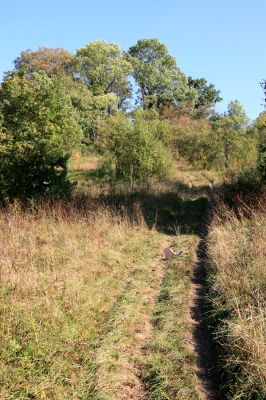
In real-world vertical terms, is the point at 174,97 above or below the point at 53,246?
above

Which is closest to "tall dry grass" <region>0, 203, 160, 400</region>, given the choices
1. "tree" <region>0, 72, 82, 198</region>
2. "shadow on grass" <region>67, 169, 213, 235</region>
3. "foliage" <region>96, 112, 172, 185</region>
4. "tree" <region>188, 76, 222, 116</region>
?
"shadow on grass" <region>67, 169, 213, 235</region>

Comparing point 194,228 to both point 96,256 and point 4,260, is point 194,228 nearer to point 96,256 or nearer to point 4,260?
point 96,256

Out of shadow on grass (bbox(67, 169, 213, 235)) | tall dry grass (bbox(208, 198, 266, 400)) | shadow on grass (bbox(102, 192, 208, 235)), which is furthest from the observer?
shadow on grass (bbox(67, 169, 213, 235))

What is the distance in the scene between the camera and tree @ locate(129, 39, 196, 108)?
53.4 meters

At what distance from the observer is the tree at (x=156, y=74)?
53406 millimetres

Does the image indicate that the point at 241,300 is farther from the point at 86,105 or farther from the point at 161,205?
the point at 86,105

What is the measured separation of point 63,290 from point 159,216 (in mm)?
7844

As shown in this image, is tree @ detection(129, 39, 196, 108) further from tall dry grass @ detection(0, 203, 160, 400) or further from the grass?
the grass

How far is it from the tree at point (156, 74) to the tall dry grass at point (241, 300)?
45402 millimetres

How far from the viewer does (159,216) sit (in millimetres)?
13984

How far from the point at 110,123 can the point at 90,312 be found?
663 inches

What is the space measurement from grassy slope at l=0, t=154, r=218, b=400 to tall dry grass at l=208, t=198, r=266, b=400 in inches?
20.8

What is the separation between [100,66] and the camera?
45.1 metres

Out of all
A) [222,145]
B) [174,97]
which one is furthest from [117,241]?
[174,97]
